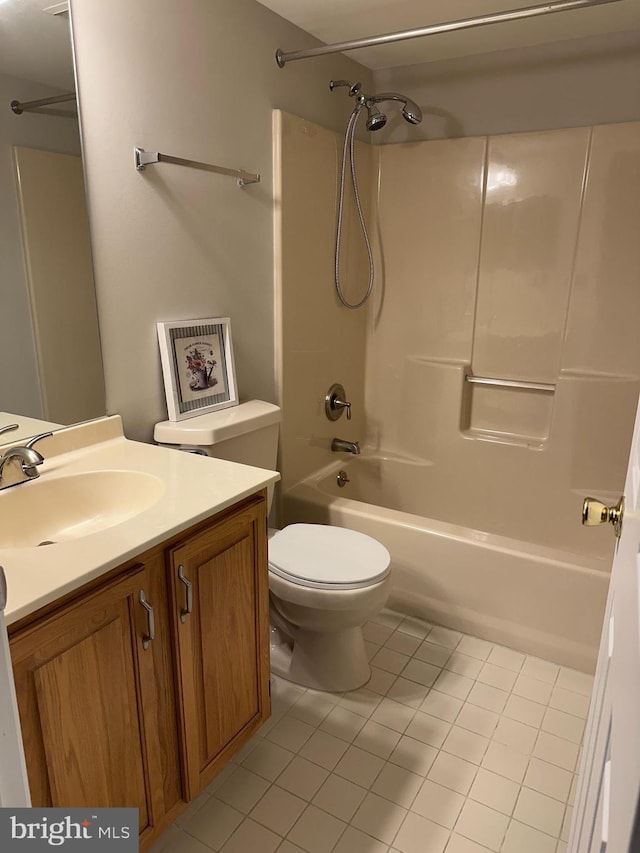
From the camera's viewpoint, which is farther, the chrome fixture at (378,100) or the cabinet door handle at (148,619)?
the chrome fixture at (378,100)

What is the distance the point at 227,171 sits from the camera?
1.90 metres

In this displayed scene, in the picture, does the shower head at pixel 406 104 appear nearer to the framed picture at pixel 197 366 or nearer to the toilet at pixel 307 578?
the framed picture at pixel 197 366

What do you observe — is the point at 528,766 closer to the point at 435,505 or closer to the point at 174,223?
the point at 435,505

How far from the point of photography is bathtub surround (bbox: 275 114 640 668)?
2.16 metres

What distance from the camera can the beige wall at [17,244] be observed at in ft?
4.45

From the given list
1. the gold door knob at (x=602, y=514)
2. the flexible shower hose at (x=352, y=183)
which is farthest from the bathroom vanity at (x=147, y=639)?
the flexible shower hose at (x=352, y=183)

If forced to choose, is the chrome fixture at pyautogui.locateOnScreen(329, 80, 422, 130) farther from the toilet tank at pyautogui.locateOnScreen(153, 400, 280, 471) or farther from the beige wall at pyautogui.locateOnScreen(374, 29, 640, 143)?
the toilet tank at pyautogui.locateOnScreen(153, 400, 280, 471)

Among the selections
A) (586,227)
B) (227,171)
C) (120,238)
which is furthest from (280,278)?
(586,227)

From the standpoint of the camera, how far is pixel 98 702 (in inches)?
43.3

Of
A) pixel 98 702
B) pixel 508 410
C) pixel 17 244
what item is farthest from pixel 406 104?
pixel 98 702

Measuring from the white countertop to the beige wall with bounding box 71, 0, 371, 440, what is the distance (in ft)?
0.59

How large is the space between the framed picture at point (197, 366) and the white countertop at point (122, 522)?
23 cm

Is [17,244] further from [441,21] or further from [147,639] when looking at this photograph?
[441,21]

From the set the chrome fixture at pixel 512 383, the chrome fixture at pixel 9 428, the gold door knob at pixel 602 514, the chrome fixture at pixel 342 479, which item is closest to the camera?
the gold door knob at pixel 602 514
